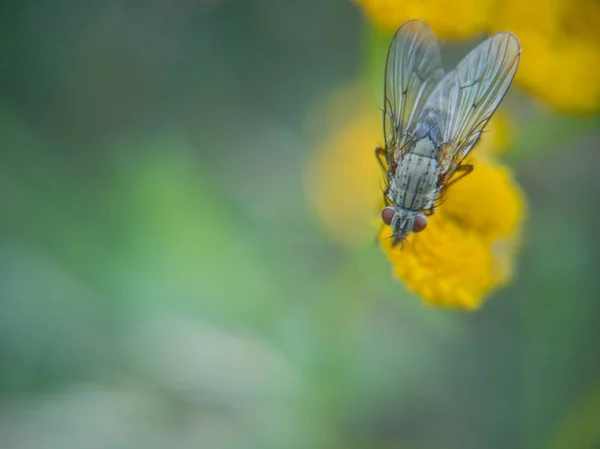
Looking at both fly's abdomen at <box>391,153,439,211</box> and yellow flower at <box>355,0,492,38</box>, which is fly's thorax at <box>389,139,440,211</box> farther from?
yellow flower at <box>355,0,492,38</box>

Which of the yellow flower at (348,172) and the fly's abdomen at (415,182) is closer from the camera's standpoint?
the fly's abdomen at (415,182)

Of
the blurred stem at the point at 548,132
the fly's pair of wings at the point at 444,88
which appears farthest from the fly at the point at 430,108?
the blurred stem at the point at 548,132

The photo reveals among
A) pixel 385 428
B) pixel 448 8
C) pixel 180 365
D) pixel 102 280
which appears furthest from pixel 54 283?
pixel 448 8

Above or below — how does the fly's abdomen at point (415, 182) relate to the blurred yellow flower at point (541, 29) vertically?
below

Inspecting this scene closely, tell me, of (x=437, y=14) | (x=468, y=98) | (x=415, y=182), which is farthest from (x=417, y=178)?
(x=437, y=14)

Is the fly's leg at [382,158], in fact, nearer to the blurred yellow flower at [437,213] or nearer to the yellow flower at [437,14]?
the blurred yellow flower at [437,213]
